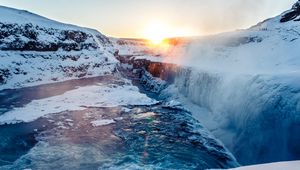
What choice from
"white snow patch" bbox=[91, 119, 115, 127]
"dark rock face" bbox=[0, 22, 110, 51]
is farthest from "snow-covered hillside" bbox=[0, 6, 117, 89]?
"white snow patch" bbox=[91, 119, 115, 127]

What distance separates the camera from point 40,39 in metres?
36.1

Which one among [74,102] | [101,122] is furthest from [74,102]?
[101,122]

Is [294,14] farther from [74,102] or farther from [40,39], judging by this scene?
[74,102]

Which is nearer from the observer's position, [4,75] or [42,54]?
[4,75]

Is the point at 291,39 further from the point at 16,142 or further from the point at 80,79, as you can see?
the point at 16,142

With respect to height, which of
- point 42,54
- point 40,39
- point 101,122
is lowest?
point 101,122

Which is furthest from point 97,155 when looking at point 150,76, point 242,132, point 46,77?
point 150,76

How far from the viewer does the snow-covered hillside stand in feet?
96.4

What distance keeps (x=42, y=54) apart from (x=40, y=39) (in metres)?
2.55

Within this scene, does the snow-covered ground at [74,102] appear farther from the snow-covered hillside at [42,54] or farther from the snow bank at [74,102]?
the snow-covered hillside at [42,54]

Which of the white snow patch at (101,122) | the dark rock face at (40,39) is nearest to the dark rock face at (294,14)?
the dark rock face at (40,39)

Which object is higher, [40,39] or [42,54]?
[40,39]

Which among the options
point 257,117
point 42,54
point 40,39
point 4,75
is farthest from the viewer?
point 40,39

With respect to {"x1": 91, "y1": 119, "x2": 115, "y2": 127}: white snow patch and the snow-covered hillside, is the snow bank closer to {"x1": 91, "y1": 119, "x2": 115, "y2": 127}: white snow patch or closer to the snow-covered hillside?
{"x1": 91, "y1": 119, "x2": 115, "y2": 127}: white snow patch
